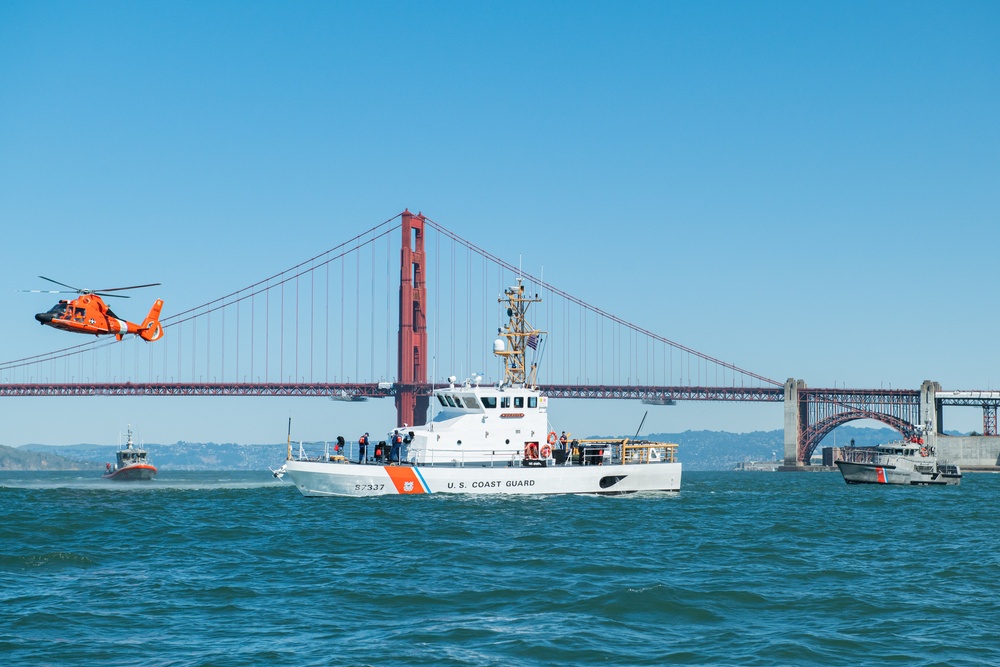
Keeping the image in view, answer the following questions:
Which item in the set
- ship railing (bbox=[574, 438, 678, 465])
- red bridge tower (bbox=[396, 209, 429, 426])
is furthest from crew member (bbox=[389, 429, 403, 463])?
red bridge tower (bbox=[396, 209, 429, 426])

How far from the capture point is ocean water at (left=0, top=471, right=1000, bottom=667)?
14703 millimetres

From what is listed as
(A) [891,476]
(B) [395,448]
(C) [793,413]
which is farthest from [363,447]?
(C) [793,413]

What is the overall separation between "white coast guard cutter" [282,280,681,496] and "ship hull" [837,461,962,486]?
3247cm

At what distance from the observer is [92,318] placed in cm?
4628

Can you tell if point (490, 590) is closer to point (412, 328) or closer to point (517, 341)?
point (517, 341)

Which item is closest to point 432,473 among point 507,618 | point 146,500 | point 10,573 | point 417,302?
point 146,500

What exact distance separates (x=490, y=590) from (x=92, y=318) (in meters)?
33.1

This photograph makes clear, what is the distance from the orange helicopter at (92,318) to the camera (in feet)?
146

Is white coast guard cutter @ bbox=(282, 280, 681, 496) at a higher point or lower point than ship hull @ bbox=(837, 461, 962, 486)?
higher

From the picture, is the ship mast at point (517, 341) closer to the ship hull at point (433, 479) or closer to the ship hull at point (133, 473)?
the ship hull at point (433, 479)

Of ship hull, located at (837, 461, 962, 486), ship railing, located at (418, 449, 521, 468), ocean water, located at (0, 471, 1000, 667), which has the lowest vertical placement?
ship hull, located at (837, 461, 962, 486)

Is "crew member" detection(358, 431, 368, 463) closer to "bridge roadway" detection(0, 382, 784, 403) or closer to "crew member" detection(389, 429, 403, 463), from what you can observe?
"crew member" detection(389, 429, 403, 463)

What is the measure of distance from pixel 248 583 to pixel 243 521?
1338 cm

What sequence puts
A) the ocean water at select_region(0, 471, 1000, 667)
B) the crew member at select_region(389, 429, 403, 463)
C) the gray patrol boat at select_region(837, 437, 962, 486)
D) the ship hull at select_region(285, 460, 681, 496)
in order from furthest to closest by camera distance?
the gray patrol boat at select_region(837, 437, 962, 486) < the crew member at select_region(389, 429, 403, 463) < the ship hull at select_region(285, 460, 681, 496) < the ocean water at select_region(0, 471, 1000, 667)
